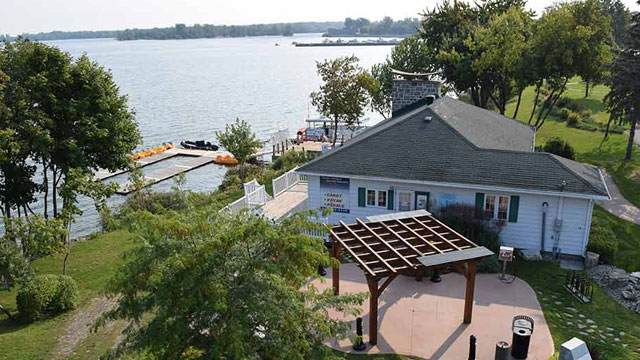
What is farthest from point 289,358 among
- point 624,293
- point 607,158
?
point 607,158

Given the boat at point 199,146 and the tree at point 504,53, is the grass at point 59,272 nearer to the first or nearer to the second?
the boat at point 199,146

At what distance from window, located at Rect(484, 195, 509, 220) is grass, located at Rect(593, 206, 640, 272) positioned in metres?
4.39

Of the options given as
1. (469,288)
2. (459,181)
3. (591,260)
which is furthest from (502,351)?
(591,260)

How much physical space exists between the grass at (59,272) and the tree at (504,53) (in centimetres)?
2692

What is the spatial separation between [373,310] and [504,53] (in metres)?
27.8

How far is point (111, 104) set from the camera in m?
21.7

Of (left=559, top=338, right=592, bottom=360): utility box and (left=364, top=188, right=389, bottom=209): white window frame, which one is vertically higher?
(left=559, top=338, right=592, bottom=360): utility box

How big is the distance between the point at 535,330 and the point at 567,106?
4437 cm

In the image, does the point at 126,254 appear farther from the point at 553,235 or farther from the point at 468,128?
the point at 468,128

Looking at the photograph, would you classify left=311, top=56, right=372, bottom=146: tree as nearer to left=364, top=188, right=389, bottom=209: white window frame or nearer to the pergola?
left=364, top=188, right=389, bottom=209: white window frame

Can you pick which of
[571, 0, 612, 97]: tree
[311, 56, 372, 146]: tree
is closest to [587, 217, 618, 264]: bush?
[571, 0, 612, 97]: tree

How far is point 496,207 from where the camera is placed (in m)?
18.8

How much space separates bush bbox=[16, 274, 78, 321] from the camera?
48.9 feet

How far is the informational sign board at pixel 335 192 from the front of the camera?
2067cm
